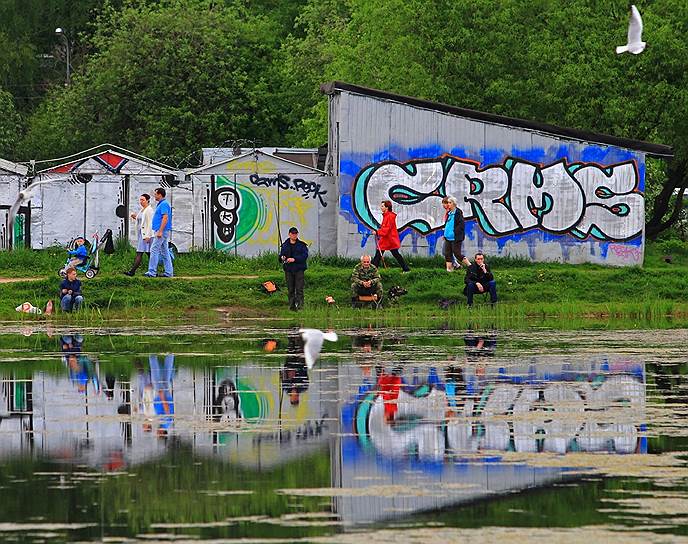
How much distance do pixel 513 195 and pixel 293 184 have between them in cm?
496

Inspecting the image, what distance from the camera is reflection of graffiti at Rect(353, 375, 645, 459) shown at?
11.6 metres

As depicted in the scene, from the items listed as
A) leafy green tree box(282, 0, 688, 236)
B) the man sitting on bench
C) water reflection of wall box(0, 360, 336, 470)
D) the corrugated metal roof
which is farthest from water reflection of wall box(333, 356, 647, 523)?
leafy green tree box(282, 0, 688, 236)

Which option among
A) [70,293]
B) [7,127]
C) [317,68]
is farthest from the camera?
[7,127]

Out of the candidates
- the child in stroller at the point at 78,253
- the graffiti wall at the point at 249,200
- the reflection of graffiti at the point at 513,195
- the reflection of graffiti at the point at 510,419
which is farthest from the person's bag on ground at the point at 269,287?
the reflection of graffiti at the point at 510,419

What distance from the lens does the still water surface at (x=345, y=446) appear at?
345 inches

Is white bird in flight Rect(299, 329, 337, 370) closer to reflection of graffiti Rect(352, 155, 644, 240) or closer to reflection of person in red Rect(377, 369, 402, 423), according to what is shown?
reflection of person in red Rect(377, 369, 402, 423)

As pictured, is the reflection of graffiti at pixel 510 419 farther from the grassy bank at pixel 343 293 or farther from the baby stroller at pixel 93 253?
the baby stroller at pixel 93 253

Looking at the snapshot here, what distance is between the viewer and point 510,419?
1314 cm

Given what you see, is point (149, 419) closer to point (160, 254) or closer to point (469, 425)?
point (469, 425)

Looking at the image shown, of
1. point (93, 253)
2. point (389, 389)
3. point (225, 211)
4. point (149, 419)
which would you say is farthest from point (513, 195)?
point (149, 419)

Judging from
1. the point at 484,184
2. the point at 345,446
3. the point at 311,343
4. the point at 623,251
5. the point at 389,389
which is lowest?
the point at 345,446

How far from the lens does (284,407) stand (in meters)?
14.3

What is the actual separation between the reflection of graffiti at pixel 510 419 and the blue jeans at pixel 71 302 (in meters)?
14.1

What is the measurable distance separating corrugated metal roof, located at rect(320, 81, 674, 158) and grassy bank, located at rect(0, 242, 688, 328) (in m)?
2.74
